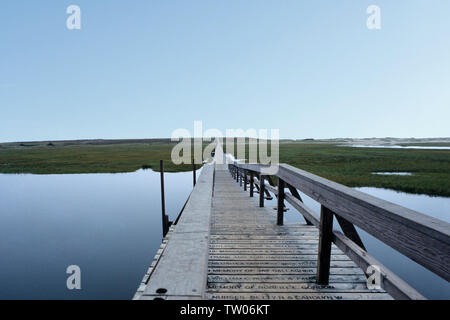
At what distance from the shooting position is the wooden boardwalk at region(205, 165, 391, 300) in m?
2.64

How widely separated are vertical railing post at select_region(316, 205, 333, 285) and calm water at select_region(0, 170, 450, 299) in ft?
17.5

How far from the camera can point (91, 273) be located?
24.6ft

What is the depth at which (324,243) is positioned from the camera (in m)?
2.72

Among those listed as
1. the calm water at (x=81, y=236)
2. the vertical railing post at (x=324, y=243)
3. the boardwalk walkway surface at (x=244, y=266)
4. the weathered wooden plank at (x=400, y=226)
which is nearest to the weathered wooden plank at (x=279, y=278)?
the boardwalk walkway surface at (x=244, y=266)

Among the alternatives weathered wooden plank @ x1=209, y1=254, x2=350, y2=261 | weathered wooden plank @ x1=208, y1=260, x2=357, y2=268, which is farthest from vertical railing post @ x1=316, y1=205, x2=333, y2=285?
weathered wooden plank @ x1=209, y1=254, x2=350, y2=261

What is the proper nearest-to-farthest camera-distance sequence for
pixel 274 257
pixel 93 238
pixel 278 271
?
pixel 278 271, pixel 274 257, pixel 93 238

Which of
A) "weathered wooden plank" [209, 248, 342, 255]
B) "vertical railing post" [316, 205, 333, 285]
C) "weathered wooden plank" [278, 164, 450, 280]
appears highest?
"weathered wooden plank" [278, 164, 450, 280]

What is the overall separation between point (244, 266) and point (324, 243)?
1140 mm

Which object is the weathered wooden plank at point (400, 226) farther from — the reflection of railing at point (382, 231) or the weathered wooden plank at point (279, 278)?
the weathered wooden plank at point (279, 278)

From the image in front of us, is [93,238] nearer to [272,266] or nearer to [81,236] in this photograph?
[81,236]

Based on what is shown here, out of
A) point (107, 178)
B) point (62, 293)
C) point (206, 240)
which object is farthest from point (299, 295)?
point (107, 178)

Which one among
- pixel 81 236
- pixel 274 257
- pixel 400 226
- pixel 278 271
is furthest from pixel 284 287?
pixel 81 236

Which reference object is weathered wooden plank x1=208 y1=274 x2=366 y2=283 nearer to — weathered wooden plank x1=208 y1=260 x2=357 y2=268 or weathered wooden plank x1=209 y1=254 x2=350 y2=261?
weathered wooden plank x1=208 y1=260 x2=357 y2=268

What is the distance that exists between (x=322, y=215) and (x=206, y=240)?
4.45ft
